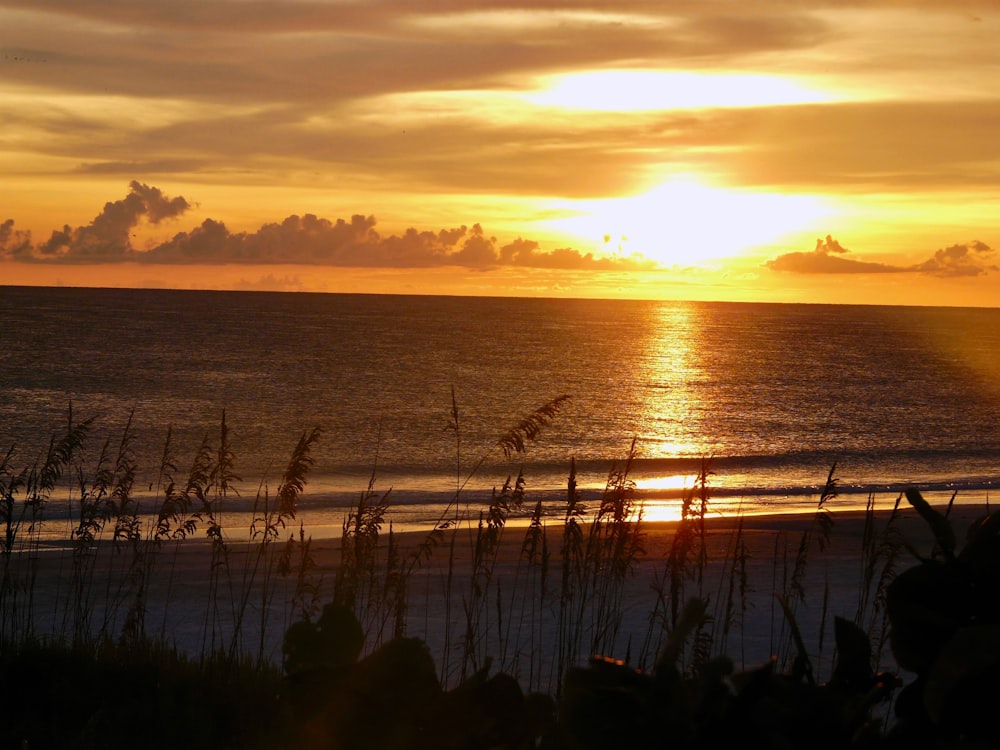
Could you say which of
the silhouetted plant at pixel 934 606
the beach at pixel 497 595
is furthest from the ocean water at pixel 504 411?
the silhouetted plant at pixel 934 606

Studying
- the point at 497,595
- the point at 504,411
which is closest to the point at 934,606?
the point at 497,595

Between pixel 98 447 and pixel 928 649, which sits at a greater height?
pixel 928 649

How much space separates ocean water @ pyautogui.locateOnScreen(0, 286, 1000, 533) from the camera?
33.6 metres

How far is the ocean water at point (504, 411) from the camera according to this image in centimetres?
3362

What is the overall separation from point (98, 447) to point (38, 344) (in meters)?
77.2

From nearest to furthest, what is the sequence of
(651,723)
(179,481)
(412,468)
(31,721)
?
(651,723)
(31,721)
(179,481)
(412,468)

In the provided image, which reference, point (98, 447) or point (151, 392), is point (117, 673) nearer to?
point (98, 447)

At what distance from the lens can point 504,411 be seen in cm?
6038

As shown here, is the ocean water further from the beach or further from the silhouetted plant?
the silhouetted plant

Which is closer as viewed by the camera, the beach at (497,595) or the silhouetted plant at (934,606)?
the silhouetted plant at (934,606)

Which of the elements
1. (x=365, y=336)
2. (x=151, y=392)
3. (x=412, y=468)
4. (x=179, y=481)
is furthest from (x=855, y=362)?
(x=179, y=481)

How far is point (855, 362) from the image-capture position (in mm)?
117438

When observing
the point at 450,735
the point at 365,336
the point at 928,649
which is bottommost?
the point at 365,336

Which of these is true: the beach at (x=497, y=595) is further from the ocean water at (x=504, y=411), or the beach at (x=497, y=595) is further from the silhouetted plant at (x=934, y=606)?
the silhouetted plant at (x=934, y=606)
